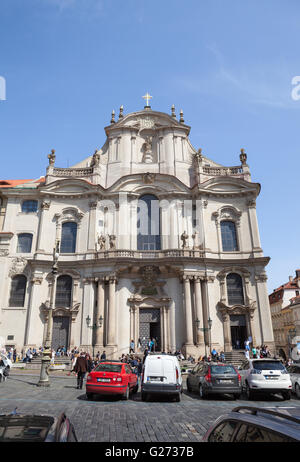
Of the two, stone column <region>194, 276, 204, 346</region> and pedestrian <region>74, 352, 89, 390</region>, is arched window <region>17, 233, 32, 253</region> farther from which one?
pedestrian <region>74, 352, 89, 390</region>

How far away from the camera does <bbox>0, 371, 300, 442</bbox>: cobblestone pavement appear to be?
292 inches

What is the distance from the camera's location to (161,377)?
41.7 ft

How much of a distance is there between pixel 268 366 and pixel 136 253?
19222 mm

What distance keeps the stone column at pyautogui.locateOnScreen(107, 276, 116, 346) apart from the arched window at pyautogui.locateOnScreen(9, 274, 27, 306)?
28.4 ft

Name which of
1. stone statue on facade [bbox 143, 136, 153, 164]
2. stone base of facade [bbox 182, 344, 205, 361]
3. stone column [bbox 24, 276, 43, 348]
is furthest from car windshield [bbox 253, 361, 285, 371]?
stone statue on facade [bbox 143, 136, 153, 164]

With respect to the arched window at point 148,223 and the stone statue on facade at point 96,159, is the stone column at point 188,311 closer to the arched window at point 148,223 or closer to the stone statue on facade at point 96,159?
the arched window at point 148,223

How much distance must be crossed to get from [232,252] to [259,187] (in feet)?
26.2

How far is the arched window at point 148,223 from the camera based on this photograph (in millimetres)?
33250

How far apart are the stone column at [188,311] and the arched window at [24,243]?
16.3 metres

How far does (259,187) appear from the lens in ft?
114

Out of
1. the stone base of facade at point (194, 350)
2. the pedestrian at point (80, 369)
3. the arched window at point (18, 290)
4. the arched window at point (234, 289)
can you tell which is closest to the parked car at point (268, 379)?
the pedestrian at point (80, 369)

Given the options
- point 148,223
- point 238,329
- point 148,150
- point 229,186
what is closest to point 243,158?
point 229,186

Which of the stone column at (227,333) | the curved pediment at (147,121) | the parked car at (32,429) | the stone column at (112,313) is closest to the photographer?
the parked car at (32,429)

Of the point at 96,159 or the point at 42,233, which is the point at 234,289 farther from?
the point at 96,159
